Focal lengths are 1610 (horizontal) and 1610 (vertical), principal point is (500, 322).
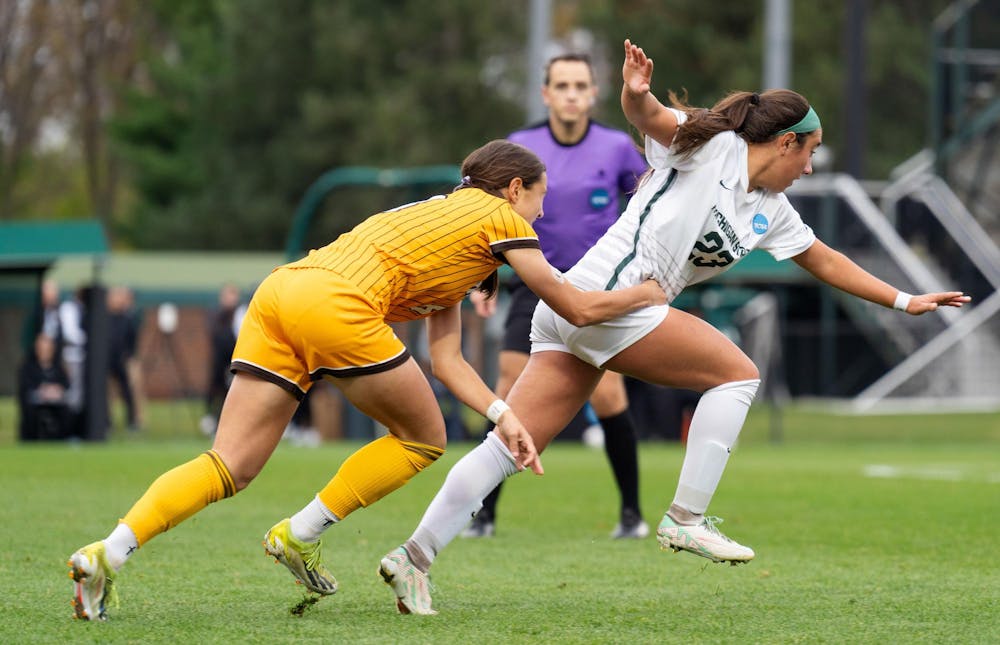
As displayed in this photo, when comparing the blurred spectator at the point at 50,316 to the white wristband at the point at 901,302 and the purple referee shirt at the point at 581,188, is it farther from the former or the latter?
the white wristband at the point at 901,302

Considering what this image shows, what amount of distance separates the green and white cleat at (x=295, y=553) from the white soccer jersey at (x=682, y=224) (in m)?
1.33

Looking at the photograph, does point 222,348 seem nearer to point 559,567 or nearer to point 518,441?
point 559,567

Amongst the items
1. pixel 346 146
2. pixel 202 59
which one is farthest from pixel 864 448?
pixel 202 59

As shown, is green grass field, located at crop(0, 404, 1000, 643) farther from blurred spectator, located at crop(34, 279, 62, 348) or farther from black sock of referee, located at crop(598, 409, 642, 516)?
blurred spectator, located at crop(34, 279, 62, 348)

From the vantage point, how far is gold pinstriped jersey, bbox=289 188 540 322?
5.34m

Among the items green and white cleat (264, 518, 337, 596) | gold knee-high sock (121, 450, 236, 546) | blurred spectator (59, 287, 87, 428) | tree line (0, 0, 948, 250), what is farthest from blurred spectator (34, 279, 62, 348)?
tree line (0, 0, 948, 250)

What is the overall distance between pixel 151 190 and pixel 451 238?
42.7 meters

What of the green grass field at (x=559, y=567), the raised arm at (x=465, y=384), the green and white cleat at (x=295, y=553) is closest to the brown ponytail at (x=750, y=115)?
the raised arm at (x=465, y=384)

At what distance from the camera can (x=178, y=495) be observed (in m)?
5.25

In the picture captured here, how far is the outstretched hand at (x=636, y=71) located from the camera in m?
A: 5.34

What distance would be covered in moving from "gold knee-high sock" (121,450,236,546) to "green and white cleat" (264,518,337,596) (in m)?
0.24

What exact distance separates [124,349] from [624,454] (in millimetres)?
14984

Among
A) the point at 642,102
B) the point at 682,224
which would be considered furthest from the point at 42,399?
the point at 642,102

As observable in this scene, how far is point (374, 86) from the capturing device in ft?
141
